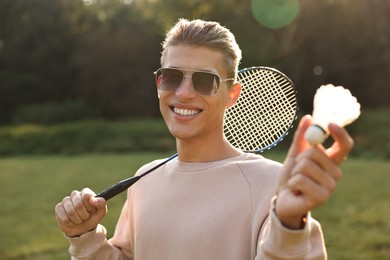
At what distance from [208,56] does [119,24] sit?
93.2 ft

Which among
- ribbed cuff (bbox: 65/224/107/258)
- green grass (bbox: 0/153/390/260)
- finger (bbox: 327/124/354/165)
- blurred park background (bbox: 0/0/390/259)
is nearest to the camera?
finger (bbox: 327/124/354/165)

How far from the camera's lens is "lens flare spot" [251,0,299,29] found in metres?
22.5

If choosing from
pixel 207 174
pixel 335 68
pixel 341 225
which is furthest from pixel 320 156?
pixel 335 68

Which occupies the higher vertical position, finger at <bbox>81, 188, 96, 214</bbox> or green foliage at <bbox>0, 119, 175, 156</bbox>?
finger at <bbox>81, 188, 96, 214</bbox>

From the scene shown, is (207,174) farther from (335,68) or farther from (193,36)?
(335,68)

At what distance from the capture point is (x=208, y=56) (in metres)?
2.40

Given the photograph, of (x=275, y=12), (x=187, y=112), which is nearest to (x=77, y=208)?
(x=187, y=112)

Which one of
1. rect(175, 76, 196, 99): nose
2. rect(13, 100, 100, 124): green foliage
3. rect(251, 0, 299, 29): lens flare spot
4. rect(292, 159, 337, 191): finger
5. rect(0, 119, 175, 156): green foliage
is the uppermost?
rect(175, 76, 196, 99): nose

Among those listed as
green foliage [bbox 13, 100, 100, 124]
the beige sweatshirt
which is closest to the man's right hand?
the beige sweatshirt

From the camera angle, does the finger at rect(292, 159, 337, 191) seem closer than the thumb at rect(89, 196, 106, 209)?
Yes

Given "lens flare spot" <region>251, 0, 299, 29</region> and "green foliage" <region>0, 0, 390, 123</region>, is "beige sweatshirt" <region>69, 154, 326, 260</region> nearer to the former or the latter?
"green foliage" <region>0, 0, 390, 123</region>

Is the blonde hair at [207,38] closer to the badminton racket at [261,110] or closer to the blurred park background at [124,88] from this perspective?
the badminton racket at [261,110]

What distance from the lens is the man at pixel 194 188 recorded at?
2.23 metres

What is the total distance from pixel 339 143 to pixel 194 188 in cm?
91
